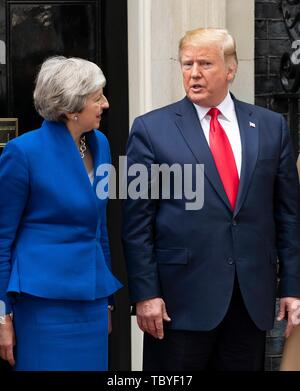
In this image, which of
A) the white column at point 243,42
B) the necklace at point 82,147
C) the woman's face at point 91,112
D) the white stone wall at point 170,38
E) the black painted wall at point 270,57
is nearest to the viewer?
the woman's face at point 91,112

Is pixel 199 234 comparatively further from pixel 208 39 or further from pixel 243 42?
pixel 243 42

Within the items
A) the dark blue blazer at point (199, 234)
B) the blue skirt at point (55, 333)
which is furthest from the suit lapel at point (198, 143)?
the blue skirt at point (55, 333)

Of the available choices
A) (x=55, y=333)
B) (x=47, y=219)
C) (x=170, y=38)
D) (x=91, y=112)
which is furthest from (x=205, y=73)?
(x=55, y=333)

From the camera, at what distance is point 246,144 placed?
14.4 ft

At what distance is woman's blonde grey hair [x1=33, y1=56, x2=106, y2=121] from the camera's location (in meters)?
4.20

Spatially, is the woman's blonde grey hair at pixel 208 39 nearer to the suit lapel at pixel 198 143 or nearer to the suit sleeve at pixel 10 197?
the suit lapel at pixel 198 143

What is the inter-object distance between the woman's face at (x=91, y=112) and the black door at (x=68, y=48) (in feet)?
4.30

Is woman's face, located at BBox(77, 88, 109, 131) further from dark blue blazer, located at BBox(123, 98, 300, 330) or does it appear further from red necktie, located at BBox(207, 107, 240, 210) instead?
red necktie, located at BBox(207, 107, 240, 210)

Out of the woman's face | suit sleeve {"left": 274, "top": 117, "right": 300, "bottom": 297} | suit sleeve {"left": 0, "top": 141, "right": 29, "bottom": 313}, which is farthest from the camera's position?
suit sleeve {"left": 274, "top": 117, "right": 300, "bottom": 297}

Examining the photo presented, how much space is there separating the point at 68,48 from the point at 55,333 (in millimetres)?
1868

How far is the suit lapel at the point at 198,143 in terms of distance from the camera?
4336 millimetres

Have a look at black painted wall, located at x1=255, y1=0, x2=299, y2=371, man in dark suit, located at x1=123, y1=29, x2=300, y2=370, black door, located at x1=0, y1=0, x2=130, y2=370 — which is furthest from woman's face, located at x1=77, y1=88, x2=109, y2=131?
black painted wall, located at x1=255, y1=0, x2=299, y2=371

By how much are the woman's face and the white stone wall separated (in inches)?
44.6

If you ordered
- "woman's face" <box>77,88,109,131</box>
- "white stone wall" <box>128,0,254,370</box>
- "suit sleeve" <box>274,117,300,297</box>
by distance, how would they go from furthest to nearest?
"white stone wall" <box>128,0,254,370</box> → "suit sleeve" <box>274,117,300,297</box> → "woman's face" <box>77,88,109,131</box>
